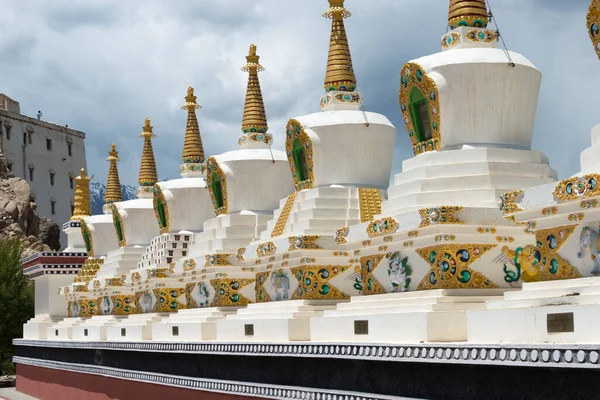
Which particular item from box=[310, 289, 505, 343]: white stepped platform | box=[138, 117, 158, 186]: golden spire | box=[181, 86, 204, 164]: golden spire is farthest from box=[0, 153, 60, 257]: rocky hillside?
box=[310, 289, 505, 343]: white stepped platform

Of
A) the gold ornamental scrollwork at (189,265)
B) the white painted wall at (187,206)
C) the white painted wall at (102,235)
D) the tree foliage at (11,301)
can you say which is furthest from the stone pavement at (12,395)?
the gold ornamental scrollwork at (189,265)

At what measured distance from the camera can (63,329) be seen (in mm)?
25922

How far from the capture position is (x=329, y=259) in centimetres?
1388

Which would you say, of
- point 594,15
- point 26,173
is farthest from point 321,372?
point 26,173

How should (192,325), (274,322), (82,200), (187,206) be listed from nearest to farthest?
(274,322)
(192,325)
(187,206)
(82,200)

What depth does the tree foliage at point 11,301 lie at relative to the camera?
32250 mm

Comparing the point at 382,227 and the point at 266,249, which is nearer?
the point at 382,227

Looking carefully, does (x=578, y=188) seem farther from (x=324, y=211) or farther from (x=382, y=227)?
(x=324, y=211)

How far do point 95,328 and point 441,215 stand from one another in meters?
14.3

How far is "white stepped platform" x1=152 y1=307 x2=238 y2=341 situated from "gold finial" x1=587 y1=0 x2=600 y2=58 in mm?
9023

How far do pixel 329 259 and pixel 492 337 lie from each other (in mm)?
5349

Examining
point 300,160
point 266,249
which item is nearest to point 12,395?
point 300,160

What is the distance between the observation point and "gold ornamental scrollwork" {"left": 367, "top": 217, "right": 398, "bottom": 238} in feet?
36.4

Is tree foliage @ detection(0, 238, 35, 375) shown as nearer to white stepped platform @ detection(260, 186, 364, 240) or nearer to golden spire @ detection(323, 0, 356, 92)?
white stepped platform @ detection(260, 186, 364, 240)
